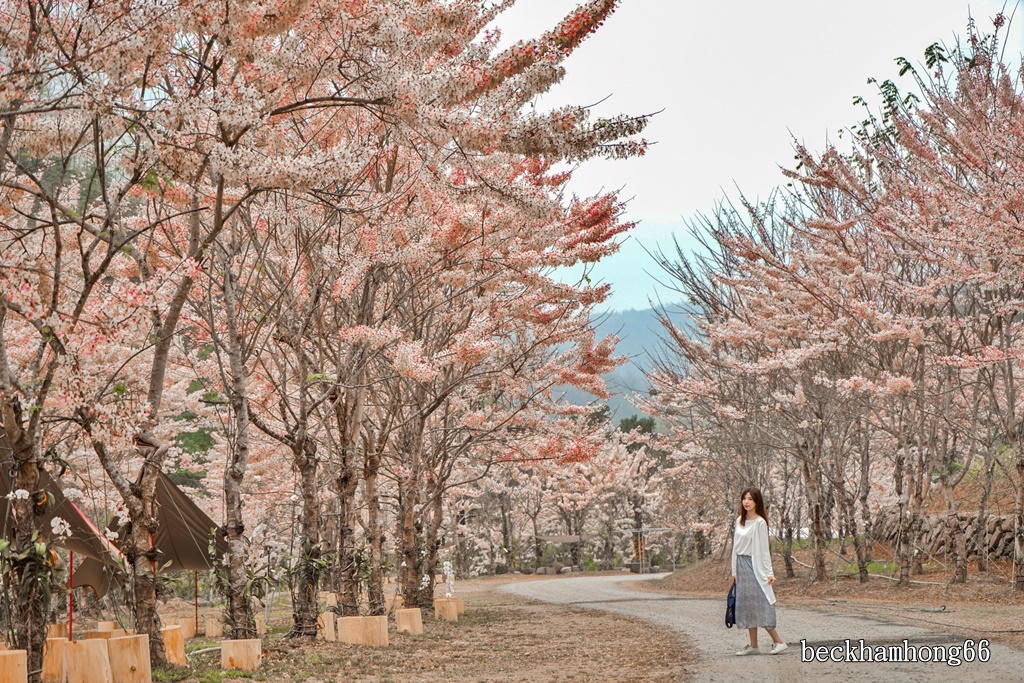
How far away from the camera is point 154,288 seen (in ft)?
21.0

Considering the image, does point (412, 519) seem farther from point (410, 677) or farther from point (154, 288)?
point (154, 288)

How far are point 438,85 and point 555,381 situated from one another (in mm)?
11536

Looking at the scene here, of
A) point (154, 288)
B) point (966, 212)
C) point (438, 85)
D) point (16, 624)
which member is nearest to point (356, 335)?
point (154, 288)

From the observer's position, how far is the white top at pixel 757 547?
25.8ft

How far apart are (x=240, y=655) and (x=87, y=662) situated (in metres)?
1.65

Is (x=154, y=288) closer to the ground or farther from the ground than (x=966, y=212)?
closer to the ground

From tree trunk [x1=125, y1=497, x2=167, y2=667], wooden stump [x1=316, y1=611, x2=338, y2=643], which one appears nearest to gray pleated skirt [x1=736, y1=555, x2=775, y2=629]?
tree trunk [x1=125, y1=497, x2=167, y2=667]

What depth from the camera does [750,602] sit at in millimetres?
7832

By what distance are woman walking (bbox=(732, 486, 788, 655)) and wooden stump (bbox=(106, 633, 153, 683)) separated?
15.5 ft

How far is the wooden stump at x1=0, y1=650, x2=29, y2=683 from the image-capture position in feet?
18.7

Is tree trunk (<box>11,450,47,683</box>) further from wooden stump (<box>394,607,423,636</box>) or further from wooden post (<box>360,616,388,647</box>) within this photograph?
wooden stump (<box>394,607,423,636</box>)

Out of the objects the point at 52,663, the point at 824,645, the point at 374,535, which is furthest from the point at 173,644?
the point at 824,645

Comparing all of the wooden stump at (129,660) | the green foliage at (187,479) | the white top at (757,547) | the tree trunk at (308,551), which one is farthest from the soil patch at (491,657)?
Answer: the green foliage at (187,479)

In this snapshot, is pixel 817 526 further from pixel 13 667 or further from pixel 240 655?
pixel 13 667
